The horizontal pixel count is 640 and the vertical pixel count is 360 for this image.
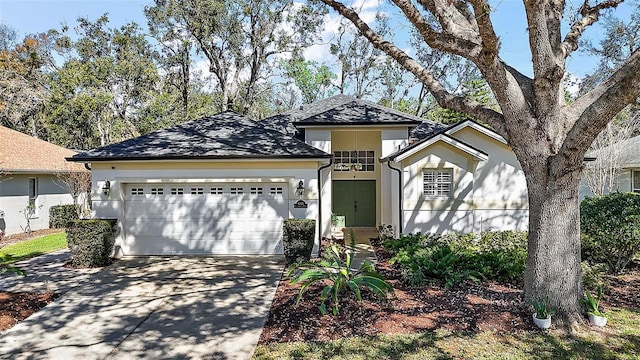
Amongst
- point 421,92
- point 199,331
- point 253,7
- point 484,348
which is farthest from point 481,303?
point 421,92

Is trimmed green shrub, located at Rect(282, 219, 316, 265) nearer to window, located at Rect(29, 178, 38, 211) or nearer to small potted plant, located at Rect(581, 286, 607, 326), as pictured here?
small potted plant, located at Rect(581, 286, 607, 326)

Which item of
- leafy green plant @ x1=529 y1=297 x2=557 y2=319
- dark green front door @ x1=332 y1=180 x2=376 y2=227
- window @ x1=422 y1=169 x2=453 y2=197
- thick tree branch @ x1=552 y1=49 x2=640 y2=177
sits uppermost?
thick tree branch @ x1=552 y1=49 x2=640 y2=177

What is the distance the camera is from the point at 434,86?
6055 millimetres

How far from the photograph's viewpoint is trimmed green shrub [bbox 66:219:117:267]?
8.99 metres

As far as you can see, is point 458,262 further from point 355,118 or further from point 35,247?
point 35,247

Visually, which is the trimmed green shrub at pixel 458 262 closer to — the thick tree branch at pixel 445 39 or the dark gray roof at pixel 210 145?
the dark gray roof at pixel 210 145

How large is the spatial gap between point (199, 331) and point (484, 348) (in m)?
3.96

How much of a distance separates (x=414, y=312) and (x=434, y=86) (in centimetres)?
366

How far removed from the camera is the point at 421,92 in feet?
98.3

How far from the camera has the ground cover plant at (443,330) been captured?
454cm

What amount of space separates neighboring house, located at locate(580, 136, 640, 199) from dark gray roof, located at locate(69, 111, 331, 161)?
12.8 m

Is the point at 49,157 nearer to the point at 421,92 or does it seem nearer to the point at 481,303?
the point at 481,303

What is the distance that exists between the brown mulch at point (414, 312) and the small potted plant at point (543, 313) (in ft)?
0.41

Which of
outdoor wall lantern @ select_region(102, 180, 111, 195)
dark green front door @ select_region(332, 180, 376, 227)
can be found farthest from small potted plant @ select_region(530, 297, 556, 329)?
outdoor wall lantern @ select_region(102, 180, 111, 195)
